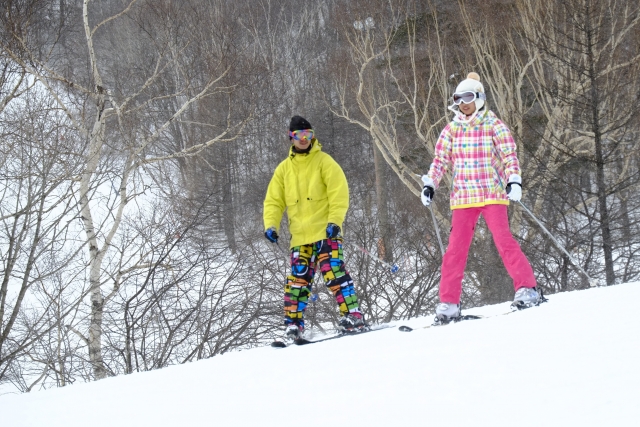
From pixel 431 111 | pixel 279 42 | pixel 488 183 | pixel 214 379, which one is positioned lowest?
pixel 214 379

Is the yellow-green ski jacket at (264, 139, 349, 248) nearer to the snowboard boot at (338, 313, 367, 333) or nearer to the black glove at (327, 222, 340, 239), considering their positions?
the black glove at (327, 222, 340, 239)

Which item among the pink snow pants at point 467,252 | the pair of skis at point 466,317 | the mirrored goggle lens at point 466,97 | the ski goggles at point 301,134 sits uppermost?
the mirrored goggle lens at point 466,97

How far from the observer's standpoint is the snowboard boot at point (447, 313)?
429cm

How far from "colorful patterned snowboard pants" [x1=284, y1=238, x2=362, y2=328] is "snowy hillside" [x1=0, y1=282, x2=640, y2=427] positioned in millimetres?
714

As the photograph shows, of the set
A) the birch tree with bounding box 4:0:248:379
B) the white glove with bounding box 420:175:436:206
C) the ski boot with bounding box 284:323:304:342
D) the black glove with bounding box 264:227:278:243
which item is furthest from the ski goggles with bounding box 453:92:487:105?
the birch tree with bounding box 4:0:248:379

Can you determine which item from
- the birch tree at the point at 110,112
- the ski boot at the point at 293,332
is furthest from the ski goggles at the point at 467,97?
the birch tree at the point at 110,112

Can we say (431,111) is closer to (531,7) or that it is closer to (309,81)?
(531,7)

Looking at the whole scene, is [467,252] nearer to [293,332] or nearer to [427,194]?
[427,194]

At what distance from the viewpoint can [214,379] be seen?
11.4 feet

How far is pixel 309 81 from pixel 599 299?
2256cm

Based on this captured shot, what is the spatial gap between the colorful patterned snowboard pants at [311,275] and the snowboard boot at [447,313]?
26.3 inches

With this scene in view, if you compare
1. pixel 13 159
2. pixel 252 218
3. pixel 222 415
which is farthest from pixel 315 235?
pixel 252 218

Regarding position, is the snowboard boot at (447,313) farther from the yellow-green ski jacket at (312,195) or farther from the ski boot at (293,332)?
the ski boot at (293,332)

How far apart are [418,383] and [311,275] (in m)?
2.37
